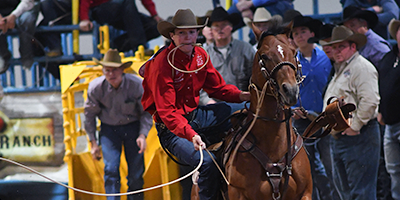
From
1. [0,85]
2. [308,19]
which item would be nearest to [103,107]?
[0,85]

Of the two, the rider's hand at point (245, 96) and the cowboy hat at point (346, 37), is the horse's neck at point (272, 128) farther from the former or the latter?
the cowboy hat at point (346, 37)

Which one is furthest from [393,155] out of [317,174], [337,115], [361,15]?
[337,115]

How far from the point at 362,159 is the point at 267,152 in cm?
216

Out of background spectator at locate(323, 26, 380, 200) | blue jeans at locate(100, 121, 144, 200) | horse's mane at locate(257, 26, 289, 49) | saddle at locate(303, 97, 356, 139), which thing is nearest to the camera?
horse's mane at locate(257, 26, 289, 49)

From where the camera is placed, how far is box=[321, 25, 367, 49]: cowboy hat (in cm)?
491

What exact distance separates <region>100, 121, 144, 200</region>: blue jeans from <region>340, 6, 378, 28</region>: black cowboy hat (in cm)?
272

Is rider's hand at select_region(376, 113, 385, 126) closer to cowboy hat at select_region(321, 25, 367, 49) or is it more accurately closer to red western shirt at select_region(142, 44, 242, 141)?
cowboy hat at select_region(321, 25, 367, 49)

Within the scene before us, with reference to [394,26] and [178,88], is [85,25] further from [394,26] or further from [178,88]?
[394,26]

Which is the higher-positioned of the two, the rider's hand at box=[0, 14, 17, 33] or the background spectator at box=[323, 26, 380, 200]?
the rider's hand at box=[0, 14, 17, 33]

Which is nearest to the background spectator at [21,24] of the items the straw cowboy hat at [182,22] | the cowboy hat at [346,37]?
the straw cowboy hat at [182,22]

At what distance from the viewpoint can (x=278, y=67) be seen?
277 cm

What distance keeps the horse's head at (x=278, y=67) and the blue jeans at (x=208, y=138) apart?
62 cm

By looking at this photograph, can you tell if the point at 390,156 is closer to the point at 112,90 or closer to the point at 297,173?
the point at 297,173

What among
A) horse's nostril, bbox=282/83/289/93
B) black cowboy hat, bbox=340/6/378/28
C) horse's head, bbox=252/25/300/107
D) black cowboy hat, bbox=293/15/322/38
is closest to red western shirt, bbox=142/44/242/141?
horse's head, bbox=252/25/300/107
